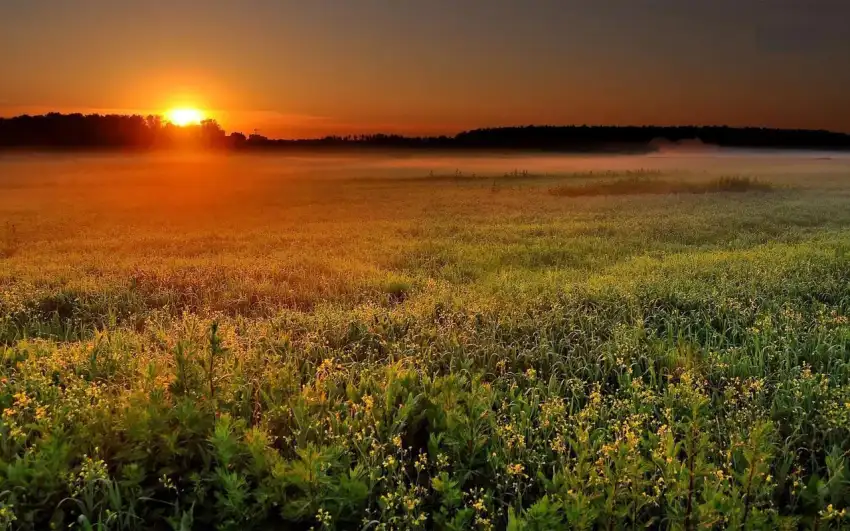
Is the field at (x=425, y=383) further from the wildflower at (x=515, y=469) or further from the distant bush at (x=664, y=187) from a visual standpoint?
the distant bush at (x=664, y=187)

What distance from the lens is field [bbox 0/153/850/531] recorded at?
366cm

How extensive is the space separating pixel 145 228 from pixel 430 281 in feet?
37.8

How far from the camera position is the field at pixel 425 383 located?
3656 mm

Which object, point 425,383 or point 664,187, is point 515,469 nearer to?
point 425,383

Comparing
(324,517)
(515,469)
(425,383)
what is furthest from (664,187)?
(324,517)

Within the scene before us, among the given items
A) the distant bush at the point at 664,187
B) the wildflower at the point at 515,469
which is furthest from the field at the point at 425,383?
the distant bush at the point at 664,187

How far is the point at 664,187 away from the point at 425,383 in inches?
1248

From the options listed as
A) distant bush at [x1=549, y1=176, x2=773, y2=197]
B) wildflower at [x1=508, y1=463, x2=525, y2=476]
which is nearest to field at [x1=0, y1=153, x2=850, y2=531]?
wildflower at [x1=508, y1=463, x2=525, y2=476]

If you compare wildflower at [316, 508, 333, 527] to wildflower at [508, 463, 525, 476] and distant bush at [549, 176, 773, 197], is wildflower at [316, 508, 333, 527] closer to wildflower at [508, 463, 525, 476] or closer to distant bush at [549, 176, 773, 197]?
wildflower at [508, 463, 525, 476]

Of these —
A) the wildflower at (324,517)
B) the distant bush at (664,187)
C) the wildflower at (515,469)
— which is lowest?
the wildflower at (324,517)

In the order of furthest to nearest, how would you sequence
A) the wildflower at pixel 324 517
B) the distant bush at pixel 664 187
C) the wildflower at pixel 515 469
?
the distant bush at pixel 664 187, the wildflower at pixel 515 469, the wildflower at pixel 324 517

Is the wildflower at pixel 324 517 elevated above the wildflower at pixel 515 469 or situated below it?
below

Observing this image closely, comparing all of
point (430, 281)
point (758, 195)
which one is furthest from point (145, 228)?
point (758, 195)

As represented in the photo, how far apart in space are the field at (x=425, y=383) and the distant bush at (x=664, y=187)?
56.0ft
